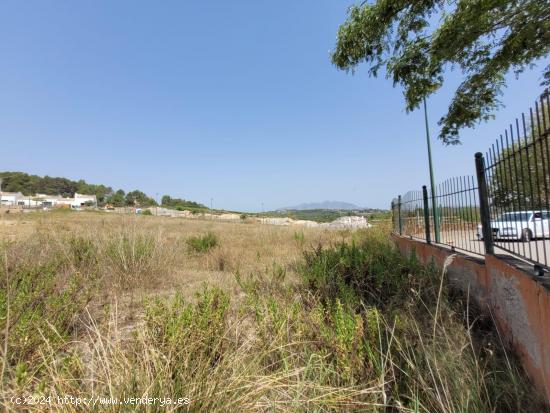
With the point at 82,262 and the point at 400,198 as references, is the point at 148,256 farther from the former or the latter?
the point at 400,198

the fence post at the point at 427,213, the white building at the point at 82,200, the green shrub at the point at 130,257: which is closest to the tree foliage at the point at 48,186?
the white building at the point at 82,200

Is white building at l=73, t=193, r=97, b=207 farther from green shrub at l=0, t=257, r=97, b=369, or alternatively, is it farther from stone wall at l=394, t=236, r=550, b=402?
stone wall at l=394, t=236, r=550, b=402

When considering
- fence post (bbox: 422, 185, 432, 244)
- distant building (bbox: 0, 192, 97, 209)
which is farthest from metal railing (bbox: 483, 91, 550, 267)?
distant building (bbox: 0, 192, 97, 209)

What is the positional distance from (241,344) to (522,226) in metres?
2.86

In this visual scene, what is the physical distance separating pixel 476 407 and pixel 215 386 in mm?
1638

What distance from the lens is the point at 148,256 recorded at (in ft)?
19.1

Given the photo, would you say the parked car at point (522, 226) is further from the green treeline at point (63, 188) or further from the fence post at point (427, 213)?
the green treeline at point (63, 188)

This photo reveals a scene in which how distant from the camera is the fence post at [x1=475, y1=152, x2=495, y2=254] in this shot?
3428 mm

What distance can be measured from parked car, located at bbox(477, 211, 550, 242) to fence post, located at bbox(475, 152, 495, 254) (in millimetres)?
62

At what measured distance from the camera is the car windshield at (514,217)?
2.63 m

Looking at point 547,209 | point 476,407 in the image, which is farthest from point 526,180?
point 476,407

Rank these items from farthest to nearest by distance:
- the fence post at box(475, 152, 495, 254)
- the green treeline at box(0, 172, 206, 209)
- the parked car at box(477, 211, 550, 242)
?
the green treeline at box(0, 172, 206, 209) < the fence post at box(475, 152, 495, 254) < the parked car at box(477, 211, 550, 242)

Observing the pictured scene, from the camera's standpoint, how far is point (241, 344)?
265 cm

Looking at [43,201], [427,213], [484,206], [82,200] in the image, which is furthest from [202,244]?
[82,200]
